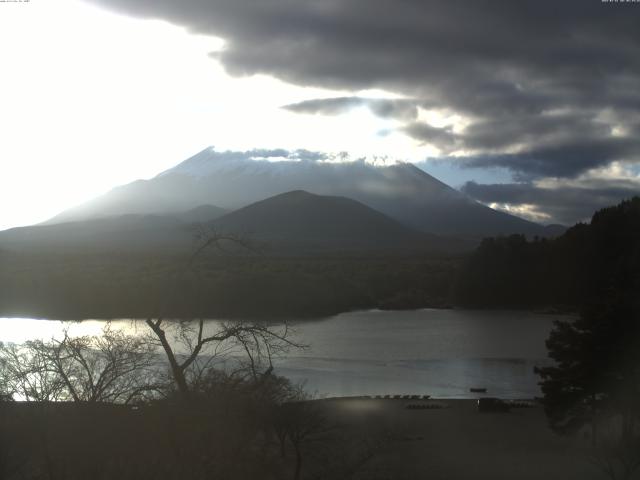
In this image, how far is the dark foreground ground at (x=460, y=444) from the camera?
12602 millimetres

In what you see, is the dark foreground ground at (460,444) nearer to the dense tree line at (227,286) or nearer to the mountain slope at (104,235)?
the dense tree line at (227,286)

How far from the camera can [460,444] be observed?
1550cm

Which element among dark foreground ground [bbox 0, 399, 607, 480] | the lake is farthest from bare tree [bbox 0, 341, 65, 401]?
the lake

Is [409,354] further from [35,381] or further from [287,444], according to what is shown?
[35,381]

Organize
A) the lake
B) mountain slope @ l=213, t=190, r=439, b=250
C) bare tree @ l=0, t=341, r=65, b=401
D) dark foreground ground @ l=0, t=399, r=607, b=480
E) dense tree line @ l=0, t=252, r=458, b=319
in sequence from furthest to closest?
mountain slope @ l=213, t=190, r=439, b=250 < dense tree line @ l=0, t=252, r=458, b=319 < the lake < bare tree @ l=0, t=341, r=65, b=401 < dark foreground ground @ l=0, t=399, r=607, b=480

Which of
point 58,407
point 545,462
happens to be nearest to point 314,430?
point 545,462

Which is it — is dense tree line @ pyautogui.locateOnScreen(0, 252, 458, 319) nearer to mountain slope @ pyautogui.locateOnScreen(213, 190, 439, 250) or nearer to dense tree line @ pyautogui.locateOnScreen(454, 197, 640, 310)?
dense tree line @ pyautogui.locateOnScreen(454, 197, 640, 310)

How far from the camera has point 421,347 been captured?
3209cm

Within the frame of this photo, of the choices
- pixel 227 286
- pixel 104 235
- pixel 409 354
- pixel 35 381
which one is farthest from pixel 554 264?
pixel 104 235

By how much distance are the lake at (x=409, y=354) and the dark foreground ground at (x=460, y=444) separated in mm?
3285

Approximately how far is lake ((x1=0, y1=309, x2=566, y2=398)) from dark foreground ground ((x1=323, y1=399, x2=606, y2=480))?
3.28m

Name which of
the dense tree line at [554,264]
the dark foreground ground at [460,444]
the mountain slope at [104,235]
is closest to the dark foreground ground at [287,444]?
the dark foreground ground at [460,444]

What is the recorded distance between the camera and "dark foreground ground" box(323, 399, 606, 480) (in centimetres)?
1260

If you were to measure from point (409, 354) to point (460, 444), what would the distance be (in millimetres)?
14725
